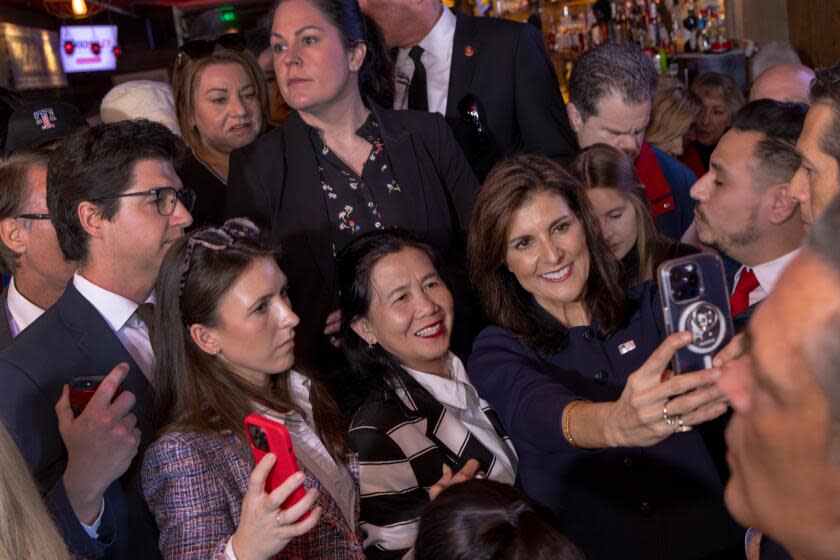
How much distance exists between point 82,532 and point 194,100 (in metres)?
1.93

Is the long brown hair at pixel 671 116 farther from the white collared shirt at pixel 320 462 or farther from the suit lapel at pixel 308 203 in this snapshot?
the white collared shirt at pixel 320 462

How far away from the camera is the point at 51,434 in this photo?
1.98m

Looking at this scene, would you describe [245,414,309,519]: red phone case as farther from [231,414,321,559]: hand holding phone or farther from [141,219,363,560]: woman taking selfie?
[141,219,363,560]: woman taking selfie

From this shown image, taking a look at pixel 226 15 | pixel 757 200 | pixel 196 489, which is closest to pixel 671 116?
pixel 757 200

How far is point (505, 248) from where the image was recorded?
7.67ft

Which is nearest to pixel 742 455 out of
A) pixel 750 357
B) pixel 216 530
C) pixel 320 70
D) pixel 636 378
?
pixel 750 357

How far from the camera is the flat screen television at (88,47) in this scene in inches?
508

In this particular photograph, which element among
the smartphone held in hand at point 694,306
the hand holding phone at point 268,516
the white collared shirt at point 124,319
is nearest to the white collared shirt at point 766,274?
the smartphone held in hand at point 694,306

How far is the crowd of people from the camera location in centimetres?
169

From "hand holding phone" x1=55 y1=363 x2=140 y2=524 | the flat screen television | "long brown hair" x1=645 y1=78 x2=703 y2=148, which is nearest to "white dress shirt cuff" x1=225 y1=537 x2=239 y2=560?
"hand holding phone" x1=55 y1=363 x2=140 y2=524

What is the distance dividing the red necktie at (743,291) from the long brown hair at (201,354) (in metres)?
1.17

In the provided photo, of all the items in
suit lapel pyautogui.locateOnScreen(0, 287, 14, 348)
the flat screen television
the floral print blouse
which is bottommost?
suit lapel pyautogui.locateOnScreen(0, 287, 14, 348)

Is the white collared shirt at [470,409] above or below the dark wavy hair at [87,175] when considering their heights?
below

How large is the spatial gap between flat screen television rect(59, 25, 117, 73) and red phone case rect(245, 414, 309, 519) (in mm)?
12403
